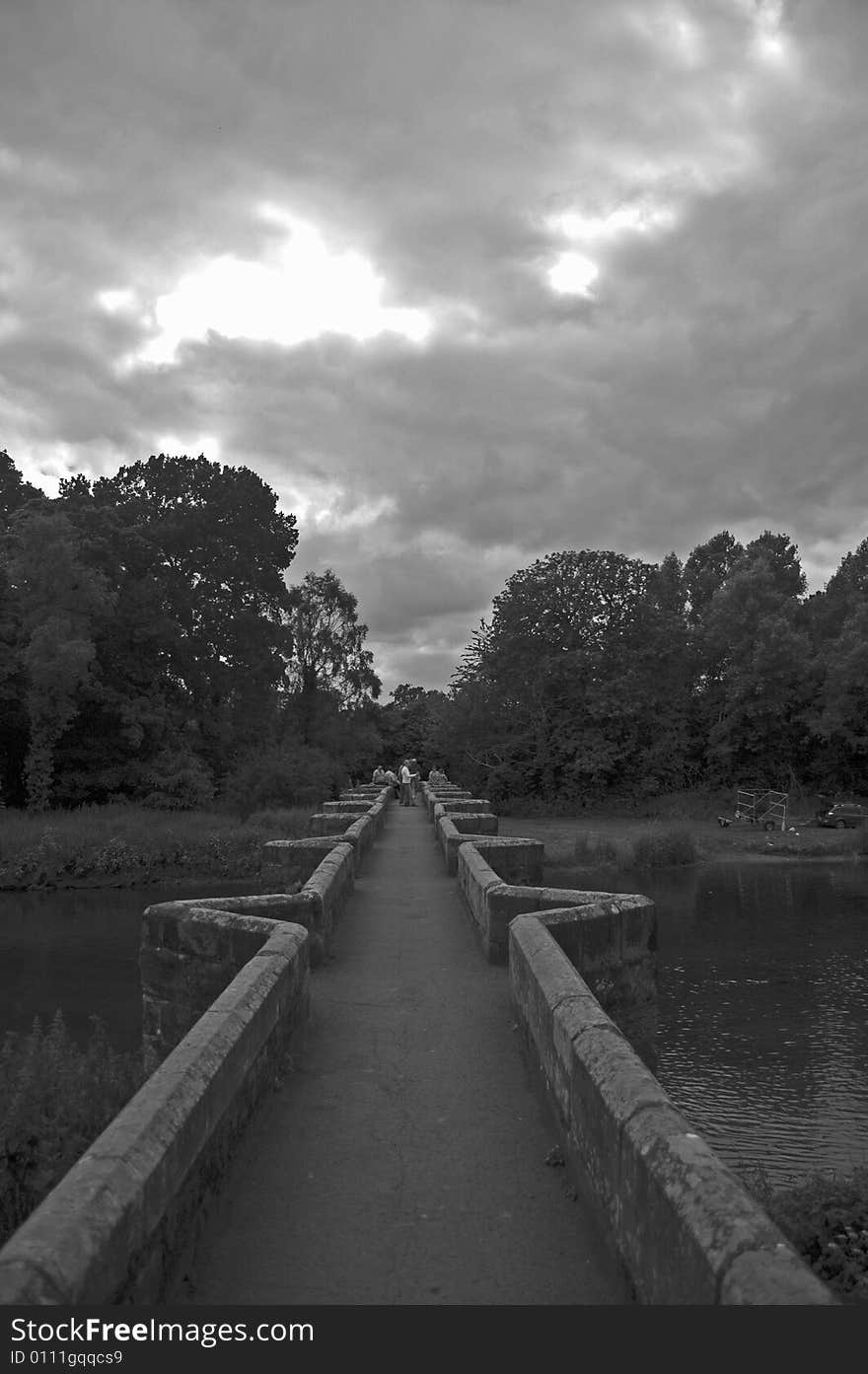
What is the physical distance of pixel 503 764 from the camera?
37062 mm

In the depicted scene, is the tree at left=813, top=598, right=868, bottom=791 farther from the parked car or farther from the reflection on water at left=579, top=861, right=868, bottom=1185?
the reflection on water at left=579, top=861, right=868, bottom=1185

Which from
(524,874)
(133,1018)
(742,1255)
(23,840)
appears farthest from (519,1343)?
(23,840)

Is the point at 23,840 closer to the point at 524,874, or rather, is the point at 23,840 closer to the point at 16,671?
the point at 16,671

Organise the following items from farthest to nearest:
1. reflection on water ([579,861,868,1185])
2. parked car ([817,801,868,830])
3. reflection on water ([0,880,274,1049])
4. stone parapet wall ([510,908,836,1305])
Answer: parked car ([817,801,868,830]) → reflection on water ([0,880,274,1049]) → reflection on water ([579,861,868,1185]) → stone parapet wall ([510,908,836,1305])

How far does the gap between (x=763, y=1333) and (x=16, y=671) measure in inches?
1213

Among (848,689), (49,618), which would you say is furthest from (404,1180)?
(848,689)

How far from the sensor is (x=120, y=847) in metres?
27.4

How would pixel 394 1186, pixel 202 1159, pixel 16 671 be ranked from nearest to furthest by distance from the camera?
pixel 202 1159, pixel 394 1186, pixel 16 671

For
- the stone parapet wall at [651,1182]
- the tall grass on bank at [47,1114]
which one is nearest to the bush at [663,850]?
the tall grass on bank at [47,1114]

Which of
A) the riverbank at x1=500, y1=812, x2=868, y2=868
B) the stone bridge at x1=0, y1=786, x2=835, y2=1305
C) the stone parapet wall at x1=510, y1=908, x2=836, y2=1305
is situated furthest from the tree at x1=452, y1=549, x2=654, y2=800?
→ the stone parapet wall at x1=510, y1=908, x2=836, y2=1305

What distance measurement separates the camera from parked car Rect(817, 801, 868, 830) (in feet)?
112

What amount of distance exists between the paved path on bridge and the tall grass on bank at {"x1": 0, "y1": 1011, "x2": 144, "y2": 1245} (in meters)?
1.55

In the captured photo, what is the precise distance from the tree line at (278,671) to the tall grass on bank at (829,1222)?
83.1ft

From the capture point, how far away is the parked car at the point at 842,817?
34.2 meters
